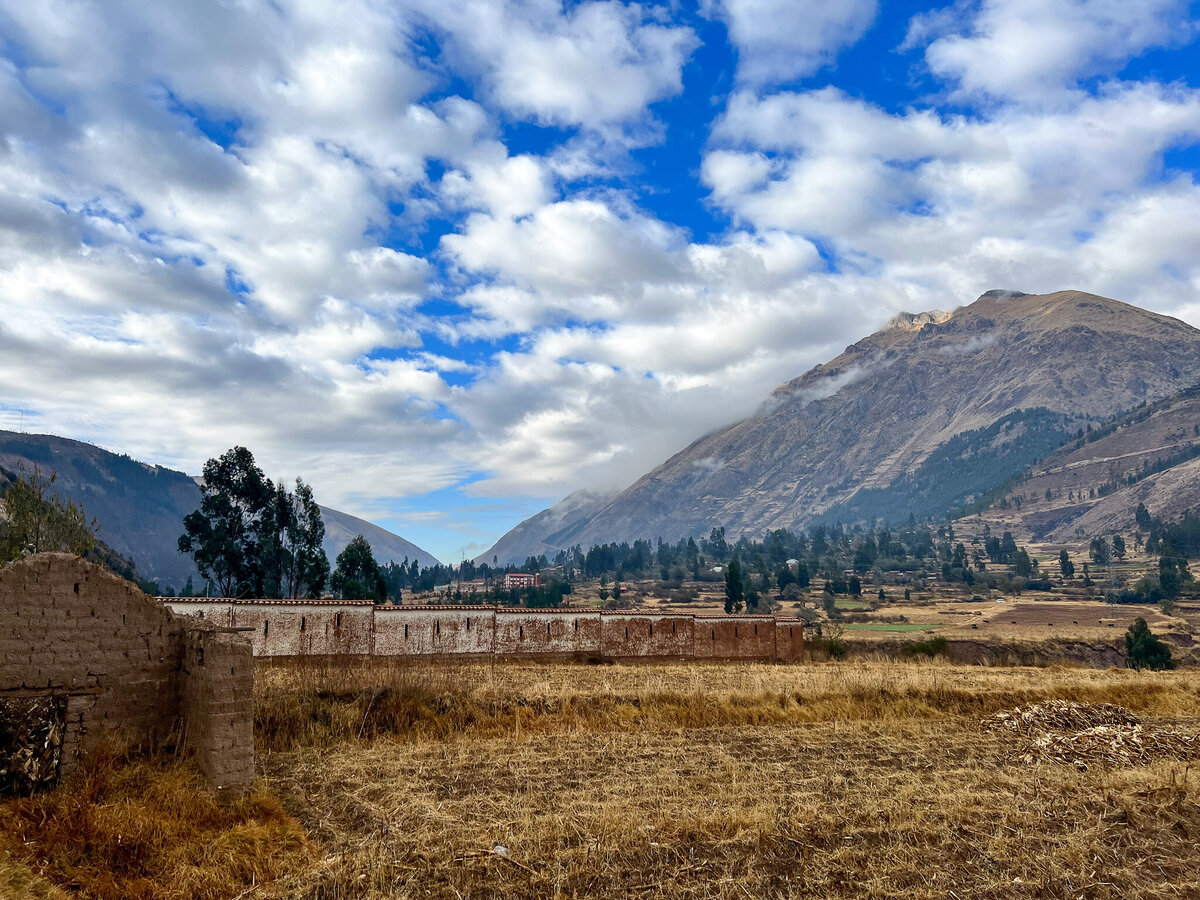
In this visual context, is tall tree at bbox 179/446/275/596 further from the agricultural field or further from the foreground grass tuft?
the foreground grass tuft

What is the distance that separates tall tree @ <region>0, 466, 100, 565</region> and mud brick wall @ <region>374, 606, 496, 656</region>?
12.7 meters

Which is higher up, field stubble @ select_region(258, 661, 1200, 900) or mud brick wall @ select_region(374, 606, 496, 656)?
mud brick wall @ select_region(374, 606, 496, 656)

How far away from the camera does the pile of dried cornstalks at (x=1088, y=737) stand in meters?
17.3

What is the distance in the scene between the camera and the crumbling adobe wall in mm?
11492

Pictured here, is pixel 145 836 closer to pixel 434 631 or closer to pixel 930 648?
pixel 434 631

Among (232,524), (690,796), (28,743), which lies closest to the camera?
(28,743)

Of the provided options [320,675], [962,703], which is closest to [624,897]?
[320,675]

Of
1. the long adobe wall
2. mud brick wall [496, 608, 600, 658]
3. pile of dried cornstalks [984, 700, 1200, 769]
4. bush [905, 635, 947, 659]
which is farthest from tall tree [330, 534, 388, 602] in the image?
pile of dried cornstalks [984, 700, 1200, 769]

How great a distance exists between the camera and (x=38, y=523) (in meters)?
33.2

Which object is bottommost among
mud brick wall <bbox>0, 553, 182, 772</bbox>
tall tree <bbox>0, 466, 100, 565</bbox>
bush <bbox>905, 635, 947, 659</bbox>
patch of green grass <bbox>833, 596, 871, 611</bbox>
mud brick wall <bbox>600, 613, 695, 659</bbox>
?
patch of green grass <bbox>833, 596, 871, 611</bbox>

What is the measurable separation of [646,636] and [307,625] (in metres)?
15.1

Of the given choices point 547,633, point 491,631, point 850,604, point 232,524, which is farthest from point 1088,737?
point 850,604

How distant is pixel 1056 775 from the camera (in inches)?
619

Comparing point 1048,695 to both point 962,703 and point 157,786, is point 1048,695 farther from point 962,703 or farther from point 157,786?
point 157,786
